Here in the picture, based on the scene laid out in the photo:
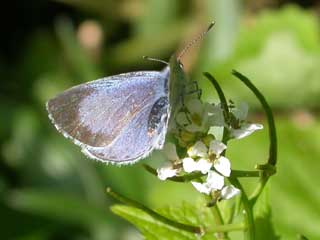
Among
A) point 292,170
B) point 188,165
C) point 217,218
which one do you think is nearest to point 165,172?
point 188,165

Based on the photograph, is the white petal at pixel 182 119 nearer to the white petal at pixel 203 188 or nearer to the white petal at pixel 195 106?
the white petal at pixel 195 106

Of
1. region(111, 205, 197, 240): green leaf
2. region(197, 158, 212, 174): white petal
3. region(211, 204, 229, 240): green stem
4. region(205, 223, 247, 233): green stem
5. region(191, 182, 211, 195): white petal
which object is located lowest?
region(111, 205, 197, 240): green leaf

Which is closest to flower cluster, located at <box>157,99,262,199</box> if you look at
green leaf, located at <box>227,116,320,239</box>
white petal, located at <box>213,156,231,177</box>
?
white petal, located at <box>213,156,231,177</box>

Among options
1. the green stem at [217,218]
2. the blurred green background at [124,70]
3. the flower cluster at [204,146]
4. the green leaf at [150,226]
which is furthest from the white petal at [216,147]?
the blurred green background at [124,70]

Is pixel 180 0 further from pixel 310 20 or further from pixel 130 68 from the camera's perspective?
pixel 310 20

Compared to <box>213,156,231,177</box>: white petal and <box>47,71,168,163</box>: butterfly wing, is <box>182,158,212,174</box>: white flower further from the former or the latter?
<box>47,71,168,163</box>: butterfly wing

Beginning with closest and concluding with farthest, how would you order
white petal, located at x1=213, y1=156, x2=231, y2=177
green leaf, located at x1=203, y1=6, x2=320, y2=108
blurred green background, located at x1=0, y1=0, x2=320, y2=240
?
white petal, located at x1=213, y1=156, x2=231, y2=177, blurred green background, located at x1=0, y1=0, x2=320, y2=240, green leaf, located at x1=203, y1=6, x2=320, y2=108
